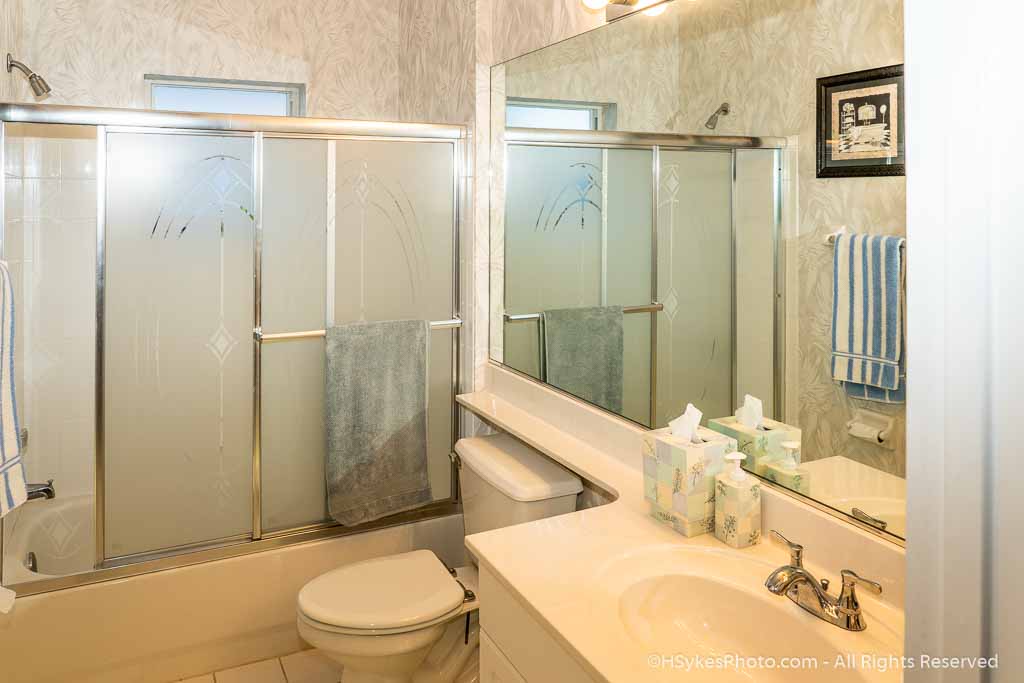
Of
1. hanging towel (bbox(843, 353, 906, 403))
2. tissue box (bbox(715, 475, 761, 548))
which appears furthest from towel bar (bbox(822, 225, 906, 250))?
tissue box (bbox(715, 475, 761, 548))

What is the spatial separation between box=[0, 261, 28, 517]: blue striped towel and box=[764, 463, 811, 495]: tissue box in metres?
1.65

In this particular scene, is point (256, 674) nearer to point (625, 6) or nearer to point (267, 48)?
point (625, 6)

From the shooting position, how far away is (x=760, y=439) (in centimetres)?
127

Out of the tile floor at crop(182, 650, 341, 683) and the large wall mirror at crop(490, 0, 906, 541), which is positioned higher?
the large wall mirror at crop(490, 0, 906, 541)

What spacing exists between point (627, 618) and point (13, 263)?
1.83 metres

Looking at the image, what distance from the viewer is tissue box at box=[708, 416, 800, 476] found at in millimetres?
1222

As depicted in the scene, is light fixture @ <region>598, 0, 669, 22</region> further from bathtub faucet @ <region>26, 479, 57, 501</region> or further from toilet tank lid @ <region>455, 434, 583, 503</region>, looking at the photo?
bathtub faucet @ <region>26, 479, 57, 501</region>

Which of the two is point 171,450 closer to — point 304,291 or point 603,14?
point 304,291

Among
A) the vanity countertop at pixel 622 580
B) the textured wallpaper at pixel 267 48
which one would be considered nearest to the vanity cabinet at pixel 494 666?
the vanity countertop at pixel 622 580

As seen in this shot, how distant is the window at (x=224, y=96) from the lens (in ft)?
9.04

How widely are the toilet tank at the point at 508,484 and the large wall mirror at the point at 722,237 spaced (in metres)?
0.23

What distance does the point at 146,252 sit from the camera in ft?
6.26

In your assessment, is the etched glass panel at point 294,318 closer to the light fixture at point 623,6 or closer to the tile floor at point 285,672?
the tile floor at point 285,672

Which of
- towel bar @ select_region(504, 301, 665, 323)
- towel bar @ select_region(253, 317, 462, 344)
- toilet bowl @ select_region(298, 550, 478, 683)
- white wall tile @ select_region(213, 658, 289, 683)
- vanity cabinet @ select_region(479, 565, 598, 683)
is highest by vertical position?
towel bar @ select_region(504, 301, 665, 323)
